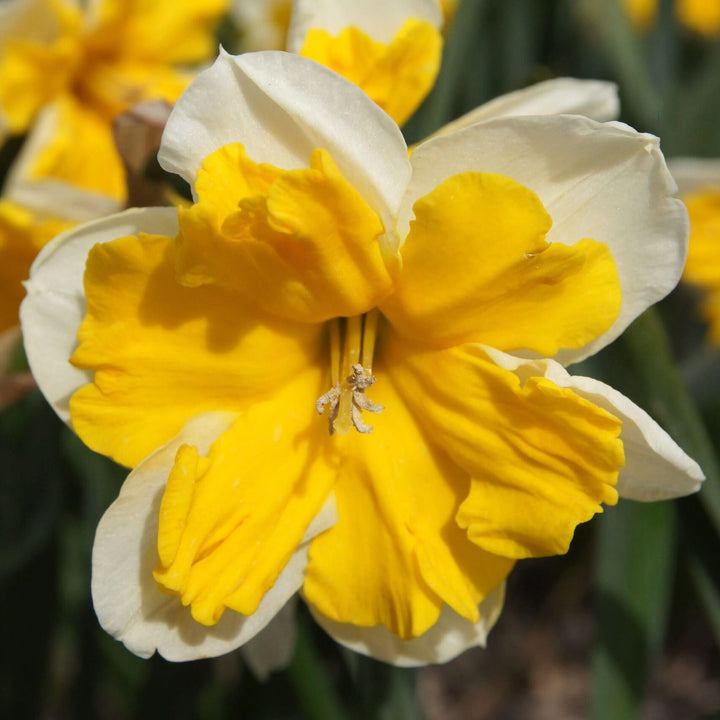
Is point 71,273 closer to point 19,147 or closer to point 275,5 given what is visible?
point 19,147

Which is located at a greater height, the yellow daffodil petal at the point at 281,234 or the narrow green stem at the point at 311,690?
the yellow daffodil petal at the point at 281,234

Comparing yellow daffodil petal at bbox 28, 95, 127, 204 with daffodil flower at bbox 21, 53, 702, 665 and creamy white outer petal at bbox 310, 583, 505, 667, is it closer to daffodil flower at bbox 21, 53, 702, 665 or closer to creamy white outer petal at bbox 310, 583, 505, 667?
daffodil flower at bbox 21, 53, 702, 665

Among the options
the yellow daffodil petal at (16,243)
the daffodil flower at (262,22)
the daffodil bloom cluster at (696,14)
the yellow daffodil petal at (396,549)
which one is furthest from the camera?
the daffodil bloom cluster at (696,14)

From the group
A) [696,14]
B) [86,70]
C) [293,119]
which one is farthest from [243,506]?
[696,14]

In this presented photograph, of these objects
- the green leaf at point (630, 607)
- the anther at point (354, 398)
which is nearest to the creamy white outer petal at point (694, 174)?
the green leaf at point (630, 607)

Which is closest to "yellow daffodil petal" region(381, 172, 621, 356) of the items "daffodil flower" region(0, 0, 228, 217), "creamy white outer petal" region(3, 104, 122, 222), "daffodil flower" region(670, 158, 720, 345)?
"creamy white outer petal" region(3, 104, 122, 222)

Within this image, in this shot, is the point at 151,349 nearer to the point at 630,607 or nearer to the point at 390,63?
the point at 390,63

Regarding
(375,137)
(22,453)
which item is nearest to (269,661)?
(375,137)

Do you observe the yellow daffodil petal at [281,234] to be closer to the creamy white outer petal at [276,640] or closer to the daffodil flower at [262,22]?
the creamy white outer petal at [276,640]
